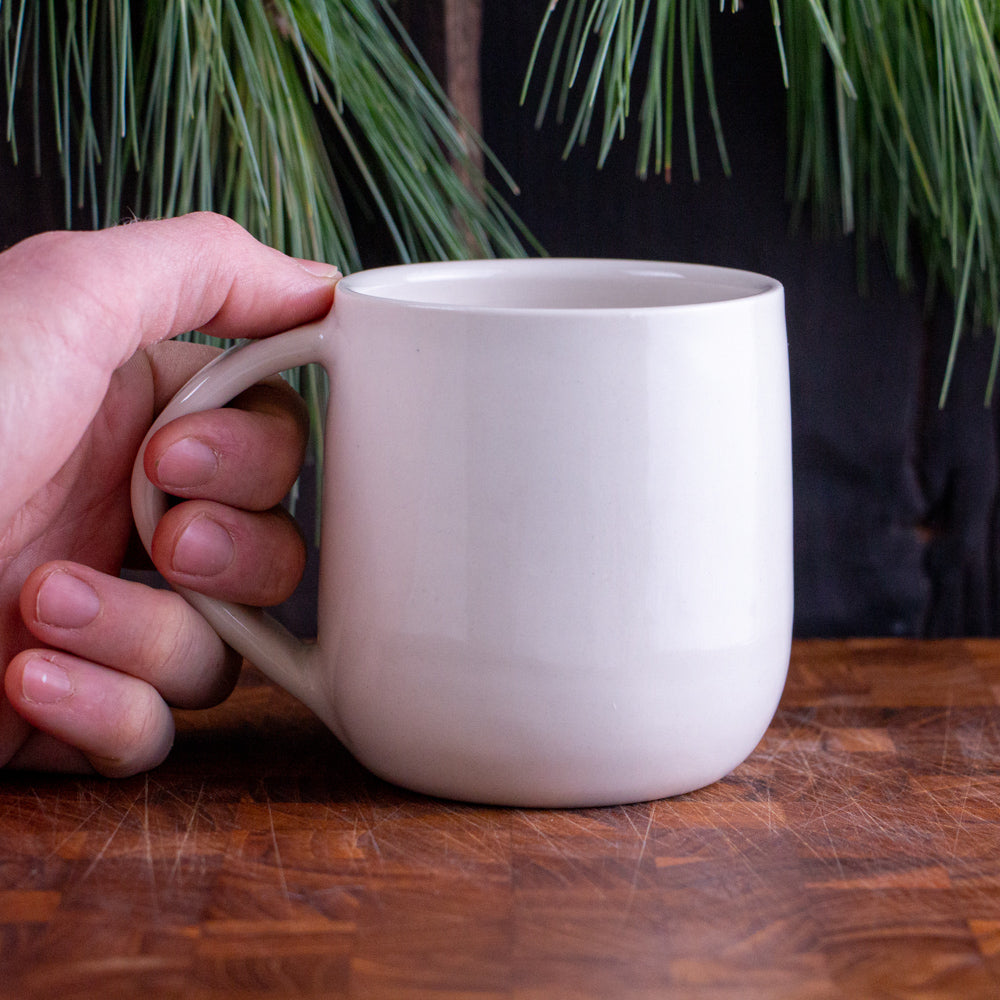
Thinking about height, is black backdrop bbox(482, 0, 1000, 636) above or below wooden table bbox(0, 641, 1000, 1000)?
above

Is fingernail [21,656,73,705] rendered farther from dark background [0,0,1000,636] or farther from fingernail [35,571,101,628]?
dark background [0,0,1000,636]

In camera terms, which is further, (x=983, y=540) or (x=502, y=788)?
(x=983, y=540)

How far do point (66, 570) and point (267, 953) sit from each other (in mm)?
202

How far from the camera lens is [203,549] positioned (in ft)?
1.77

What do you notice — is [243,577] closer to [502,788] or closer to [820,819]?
[502,788]

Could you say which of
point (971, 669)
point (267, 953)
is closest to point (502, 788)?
point (267, 953)

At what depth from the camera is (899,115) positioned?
67 cm

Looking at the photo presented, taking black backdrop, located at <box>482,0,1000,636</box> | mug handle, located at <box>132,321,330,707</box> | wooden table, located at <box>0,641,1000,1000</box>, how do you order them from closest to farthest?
wooden table, located at <box>0,641,1000,1000</box> → mug handle, located at <box>132,321,330,707</box> → black backdrop, located at <box>482,0,1000,636</box>

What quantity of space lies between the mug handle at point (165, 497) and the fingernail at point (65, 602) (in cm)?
3

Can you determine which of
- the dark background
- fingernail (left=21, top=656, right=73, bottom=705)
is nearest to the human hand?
fingernail (left=21, top=656, right=73, bottom=705)

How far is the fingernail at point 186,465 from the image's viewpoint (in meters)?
0.53

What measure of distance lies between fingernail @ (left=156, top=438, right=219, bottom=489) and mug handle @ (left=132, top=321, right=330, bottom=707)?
0.01 meters

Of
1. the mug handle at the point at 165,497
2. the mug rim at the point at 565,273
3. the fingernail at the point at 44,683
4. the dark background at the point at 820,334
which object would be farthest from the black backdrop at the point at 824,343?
the fingernail at the point at 44,683

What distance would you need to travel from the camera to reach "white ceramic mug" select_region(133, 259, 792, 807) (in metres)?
0.46
